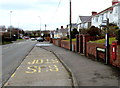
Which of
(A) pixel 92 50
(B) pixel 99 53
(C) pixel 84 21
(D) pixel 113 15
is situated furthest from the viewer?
(C) pixel 84 21

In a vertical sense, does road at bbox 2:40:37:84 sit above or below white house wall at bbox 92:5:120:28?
below

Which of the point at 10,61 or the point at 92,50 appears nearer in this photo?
the point at 10,61

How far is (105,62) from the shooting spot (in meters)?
12.3


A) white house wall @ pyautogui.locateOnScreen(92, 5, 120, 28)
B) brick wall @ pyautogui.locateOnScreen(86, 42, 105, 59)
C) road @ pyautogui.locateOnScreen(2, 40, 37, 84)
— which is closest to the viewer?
road @ pyautogui.locateOnScreen(2, 40, 37, 84)

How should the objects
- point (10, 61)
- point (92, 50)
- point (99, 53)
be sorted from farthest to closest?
point (92, 50), point (10, 61), point (99, 53)

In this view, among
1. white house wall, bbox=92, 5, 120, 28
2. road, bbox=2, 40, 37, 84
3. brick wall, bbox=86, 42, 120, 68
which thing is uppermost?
white house wall, bbox=92, 5, 120, 28

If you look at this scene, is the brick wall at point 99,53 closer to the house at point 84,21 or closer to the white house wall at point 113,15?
the white house wall at point 113,15

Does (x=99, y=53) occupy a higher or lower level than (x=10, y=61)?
higher

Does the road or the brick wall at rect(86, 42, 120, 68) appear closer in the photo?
the road

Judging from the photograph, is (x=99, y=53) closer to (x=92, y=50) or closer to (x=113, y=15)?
(x=92, y=50)

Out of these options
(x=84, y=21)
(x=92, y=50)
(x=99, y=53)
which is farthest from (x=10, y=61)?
(x=84, y=21)

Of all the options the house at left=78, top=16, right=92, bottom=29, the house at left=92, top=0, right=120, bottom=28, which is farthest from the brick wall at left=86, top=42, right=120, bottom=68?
the house at left=78, top=16, right=92, bottom=29

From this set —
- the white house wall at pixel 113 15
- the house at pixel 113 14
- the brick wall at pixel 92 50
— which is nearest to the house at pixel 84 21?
the white house wall at pixel 113 15

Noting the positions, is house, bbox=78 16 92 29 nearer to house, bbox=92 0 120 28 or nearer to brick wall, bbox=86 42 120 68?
house, bbox=92 0 120 28
